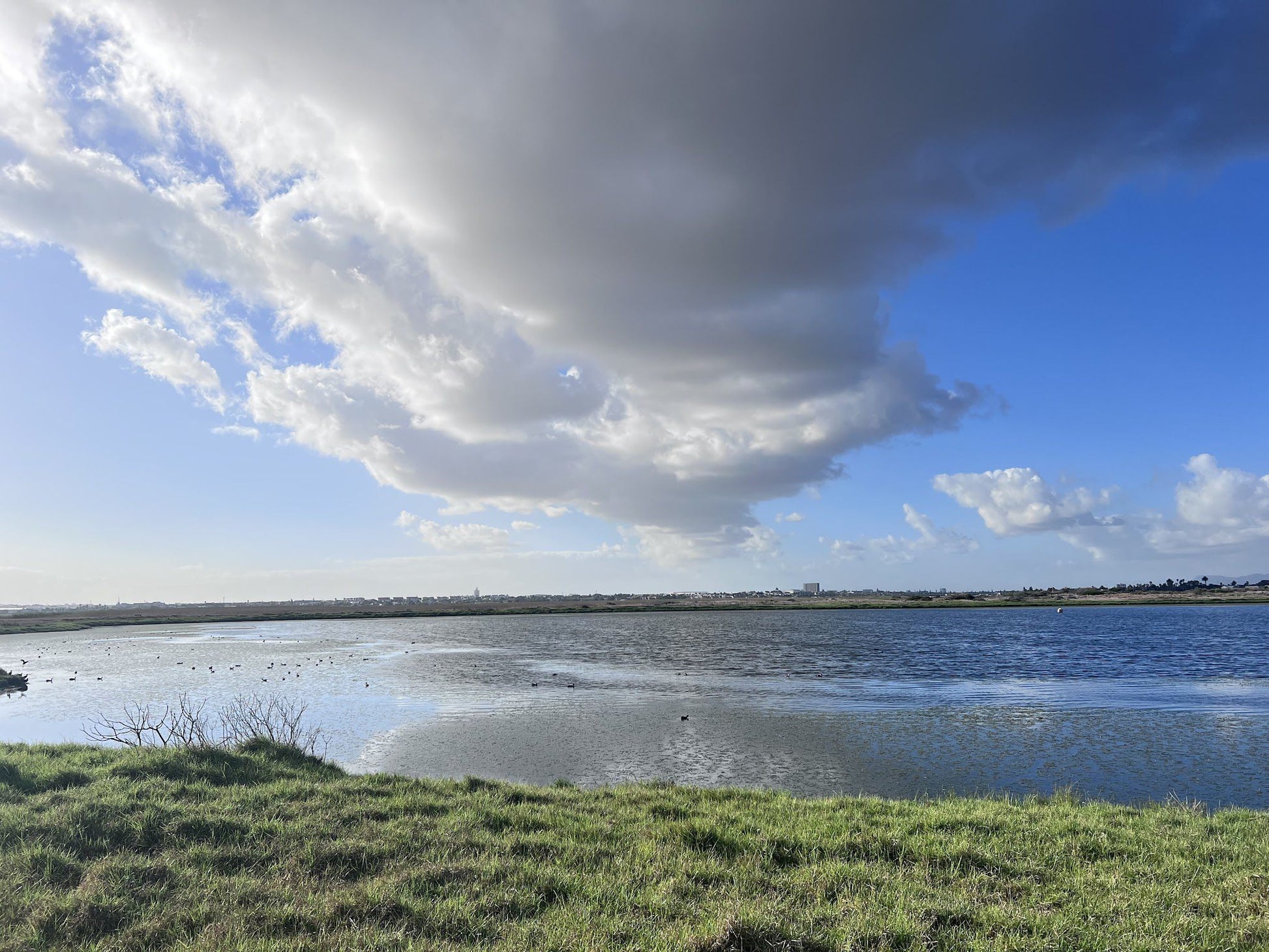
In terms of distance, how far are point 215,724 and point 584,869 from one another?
25.8 metres

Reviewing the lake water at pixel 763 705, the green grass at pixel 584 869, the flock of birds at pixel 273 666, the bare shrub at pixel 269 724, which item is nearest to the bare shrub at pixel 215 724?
the bare shrub at pixel 269 724

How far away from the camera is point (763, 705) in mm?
34656

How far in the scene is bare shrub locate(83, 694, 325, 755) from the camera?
22.4 metres

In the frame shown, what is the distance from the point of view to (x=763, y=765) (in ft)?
72.9

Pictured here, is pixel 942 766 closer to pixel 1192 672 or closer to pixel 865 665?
pixel 865 665

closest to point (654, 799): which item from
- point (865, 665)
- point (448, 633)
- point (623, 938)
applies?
point (623, 938)

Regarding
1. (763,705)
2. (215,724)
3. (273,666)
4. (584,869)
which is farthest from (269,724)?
(273,666)

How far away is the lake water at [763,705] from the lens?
21484 millimetres

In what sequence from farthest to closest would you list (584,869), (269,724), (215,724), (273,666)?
(273,666) → (215,724) → (269,724) → (584,869)

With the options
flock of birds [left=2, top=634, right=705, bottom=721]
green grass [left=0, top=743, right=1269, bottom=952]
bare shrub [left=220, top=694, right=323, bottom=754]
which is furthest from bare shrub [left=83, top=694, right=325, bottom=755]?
flock of birds [left=2, top=634, right=705, bottom=721]

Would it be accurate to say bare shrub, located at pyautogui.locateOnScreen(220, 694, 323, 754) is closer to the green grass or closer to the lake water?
the lake water

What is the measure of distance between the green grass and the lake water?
620 centimetres

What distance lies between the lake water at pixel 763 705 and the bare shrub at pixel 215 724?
47.2 inches

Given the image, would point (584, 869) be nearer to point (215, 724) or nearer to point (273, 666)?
point (215, 724)
